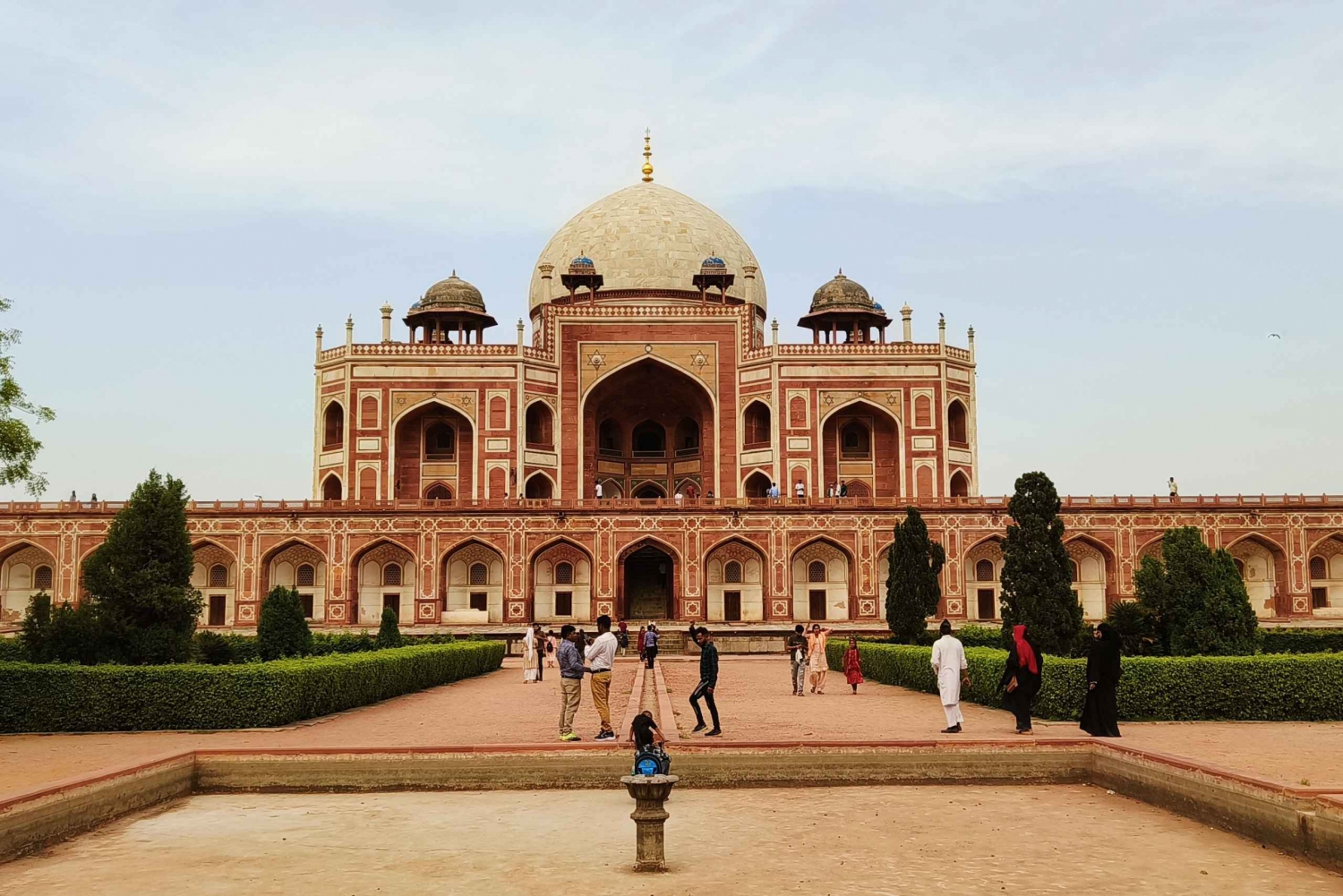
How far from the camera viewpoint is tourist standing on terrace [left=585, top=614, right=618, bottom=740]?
38.1ft

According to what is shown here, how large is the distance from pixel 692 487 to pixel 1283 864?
3658 cm

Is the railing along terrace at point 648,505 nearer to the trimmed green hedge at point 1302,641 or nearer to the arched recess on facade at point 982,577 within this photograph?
the arched recess on facade at point 982,577

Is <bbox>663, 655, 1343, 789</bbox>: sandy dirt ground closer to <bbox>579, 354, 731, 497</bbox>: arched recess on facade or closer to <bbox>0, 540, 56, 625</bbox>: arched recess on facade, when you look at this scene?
<bbox>0, 540, 56, 625</bbox>: arched recess on facade

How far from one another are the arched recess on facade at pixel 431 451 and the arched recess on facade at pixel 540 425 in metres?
1.90

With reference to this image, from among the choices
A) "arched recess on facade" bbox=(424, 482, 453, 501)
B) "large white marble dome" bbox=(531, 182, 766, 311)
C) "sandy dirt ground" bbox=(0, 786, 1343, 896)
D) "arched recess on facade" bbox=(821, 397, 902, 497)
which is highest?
"large white marble dome" bbox=(531, 182, 766, 311)

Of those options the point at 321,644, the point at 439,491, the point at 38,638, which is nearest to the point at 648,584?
the point at 439,491

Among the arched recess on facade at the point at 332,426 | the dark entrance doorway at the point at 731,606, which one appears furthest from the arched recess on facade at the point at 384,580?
the dark entrance doorway at the point at 731,606

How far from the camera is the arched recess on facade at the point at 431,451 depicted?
39.6m

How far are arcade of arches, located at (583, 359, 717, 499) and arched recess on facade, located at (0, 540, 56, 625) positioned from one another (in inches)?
636

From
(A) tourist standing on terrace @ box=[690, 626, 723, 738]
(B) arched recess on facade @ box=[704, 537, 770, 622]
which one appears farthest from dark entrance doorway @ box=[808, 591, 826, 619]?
(A) tourist standing on terrace @ box=[690, 626, 723, 738]

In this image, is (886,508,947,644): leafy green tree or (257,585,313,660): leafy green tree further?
(886,508,947,644): leafy green tree

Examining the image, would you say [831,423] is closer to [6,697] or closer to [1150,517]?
[1150,517]

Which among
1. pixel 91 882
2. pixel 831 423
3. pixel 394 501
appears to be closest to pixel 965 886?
pixel 91 882

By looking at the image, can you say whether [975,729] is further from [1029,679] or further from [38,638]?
[38,638]
